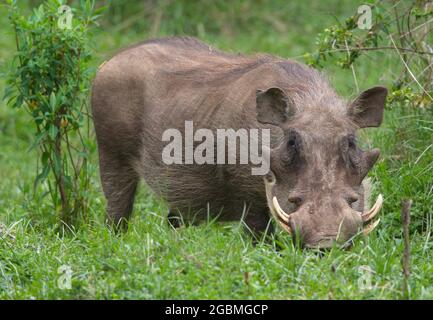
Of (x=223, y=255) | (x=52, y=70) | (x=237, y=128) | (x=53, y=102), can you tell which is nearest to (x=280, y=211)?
(x=223, y=255)

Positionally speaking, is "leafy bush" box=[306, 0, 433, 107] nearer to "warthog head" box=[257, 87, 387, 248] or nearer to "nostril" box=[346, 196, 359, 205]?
"warthog head" box=[257, 87, 387, 248]

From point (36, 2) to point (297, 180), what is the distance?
6754 millimetres

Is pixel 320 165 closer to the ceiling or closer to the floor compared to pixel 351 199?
closer to the ceiling

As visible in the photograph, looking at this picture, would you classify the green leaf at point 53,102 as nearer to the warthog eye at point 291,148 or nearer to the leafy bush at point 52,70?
the leafy bush at point 52,70

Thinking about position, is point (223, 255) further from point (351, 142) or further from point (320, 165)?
point (351, 142)

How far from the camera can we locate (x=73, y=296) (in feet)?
13.1

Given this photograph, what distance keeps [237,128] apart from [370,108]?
0.64m

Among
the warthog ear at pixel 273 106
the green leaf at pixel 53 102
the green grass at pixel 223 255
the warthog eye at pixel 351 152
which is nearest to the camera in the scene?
the green grass at pixel 223 255

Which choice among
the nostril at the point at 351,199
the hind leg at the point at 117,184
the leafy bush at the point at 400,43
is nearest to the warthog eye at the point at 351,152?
the nostril at the point at 351,199

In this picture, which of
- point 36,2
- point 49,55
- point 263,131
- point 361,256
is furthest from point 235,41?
point 361,256

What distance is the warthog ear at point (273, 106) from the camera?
4781 millimetres

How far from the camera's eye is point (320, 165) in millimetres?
4438

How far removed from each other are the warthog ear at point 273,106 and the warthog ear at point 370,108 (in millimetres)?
323

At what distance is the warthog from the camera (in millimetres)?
4406
